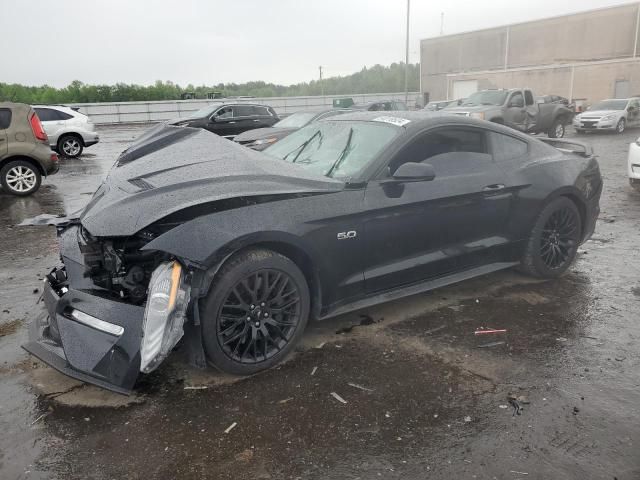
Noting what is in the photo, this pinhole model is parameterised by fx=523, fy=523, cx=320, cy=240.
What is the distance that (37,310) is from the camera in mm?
4531

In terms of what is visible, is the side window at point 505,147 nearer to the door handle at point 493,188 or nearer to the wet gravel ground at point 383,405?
the door handle at point 493,188

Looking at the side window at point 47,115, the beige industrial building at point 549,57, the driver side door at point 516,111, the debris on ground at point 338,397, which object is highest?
the beige industrial building at point 549,57

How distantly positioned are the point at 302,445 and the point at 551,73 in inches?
1718

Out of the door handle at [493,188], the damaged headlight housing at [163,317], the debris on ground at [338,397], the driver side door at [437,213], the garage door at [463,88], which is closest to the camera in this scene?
the damaged headlight housing at [163,317]

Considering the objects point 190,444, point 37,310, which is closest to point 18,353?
point 37,310

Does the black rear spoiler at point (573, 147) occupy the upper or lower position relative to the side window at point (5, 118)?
lower

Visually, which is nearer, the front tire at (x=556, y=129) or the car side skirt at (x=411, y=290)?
the car side skirt at (x=411, y=290)

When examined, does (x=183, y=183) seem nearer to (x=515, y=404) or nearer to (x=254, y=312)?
(x=254, y=312)

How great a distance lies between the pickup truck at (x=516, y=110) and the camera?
17.1 metres

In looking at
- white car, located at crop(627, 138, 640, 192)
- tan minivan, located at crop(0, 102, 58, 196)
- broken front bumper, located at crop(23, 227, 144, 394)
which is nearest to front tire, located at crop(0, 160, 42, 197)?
tan minivan, located at crop(0, 102, 58, 196)

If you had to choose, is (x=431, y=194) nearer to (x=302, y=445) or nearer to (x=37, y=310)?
(x=302, y=445)

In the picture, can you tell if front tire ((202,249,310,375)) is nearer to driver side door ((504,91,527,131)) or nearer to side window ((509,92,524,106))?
driver side door ((504,91,527,131))

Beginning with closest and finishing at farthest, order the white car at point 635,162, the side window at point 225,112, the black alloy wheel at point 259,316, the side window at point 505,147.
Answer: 1. the black alloy wheel at point 259,316
2. the side window at point 505,147
3. the white car at point 635,162
4. the side window at point 225,112

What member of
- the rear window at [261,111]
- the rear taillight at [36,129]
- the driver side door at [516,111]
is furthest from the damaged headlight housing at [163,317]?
the driver side door at [516,111]
